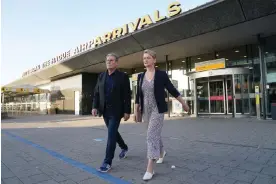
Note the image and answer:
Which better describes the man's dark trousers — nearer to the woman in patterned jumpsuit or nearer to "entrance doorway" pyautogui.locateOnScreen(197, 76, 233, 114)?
the woman in patterned jumpsuit

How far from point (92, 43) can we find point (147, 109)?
15.6 meters

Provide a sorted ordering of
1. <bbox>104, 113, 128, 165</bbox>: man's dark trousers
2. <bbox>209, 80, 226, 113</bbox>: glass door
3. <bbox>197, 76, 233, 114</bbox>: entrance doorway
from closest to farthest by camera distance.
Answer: <bbox>104, 113, 128, 165</bbox>: man's dark trousers → <bbox>197, 76, 233, 114</bbox>: entrance doorway → <bbox>209, 80, 226, 113</bbox>: glass door

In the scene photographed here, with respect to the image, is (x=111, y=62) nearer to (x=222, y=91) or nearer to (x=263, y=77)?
(x=263, y=77)

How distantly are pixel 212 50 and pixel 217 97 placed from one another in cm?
338

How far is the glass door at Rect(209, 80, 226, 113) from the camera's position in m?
15.1

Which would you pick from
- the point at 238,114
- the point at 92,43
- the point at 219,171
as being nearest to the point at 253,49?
the point at 238,114

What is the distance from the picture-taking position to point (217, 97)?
1529 centimetres

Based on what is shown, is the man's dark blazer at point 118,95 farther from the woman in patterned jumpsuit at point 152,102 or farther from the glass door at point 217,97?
the glass door at point 217,97

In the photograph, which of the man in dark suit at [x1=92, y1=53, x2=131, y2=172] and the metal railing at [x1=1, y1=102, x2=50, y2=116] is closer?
the man in dark suit at [x1=92, y1=53, x2=131, y2=172]

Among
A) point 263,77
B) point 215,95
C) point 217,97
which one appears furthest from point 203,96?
point 263,77

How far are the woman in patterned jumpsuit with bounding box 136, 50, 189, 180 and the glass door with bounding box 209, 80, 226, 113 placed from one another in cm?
1266

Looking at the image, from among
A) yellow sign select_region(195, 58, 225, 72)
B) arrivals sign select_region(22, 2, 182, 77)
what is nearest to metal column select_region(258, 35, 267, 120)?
yellow sign select_region(195, 58, 225, 72)

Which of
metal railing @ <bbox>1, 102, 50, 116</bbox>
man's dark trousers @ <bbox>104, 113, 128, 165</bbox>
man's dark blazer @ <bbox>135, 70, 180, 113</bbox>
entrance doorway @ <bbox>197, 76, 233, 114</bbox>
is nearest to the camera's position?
man's dark blazer @ <bbox>135, 70, 180, 113</bbox>

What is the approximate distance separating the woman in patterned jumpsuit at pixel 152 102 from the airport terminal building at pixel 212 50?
836cm
